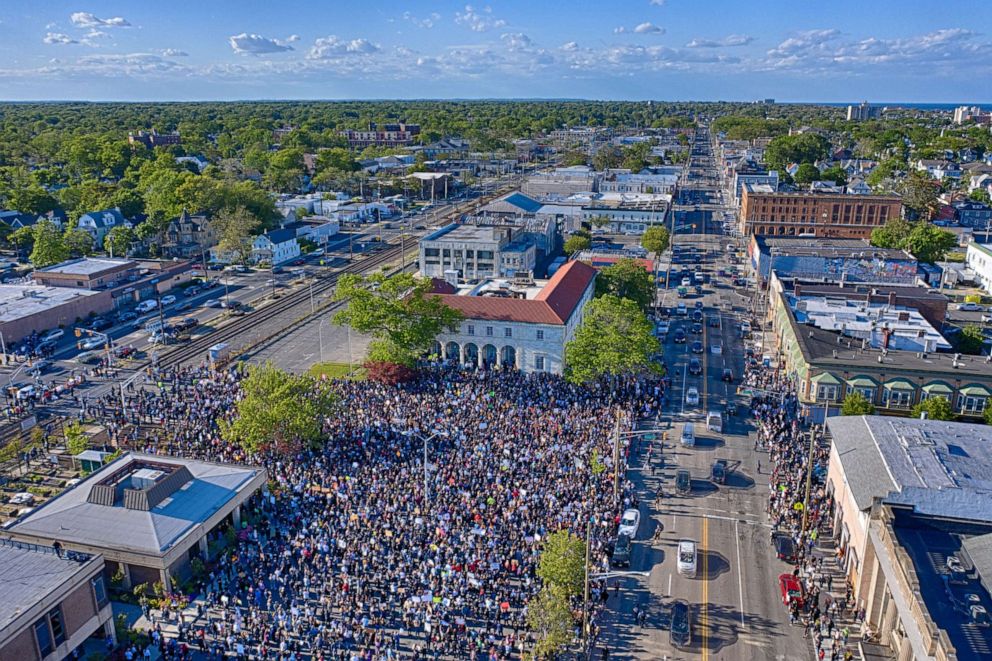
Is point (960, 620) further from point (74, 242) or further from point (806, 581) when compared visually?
Answer: point (74, 242)

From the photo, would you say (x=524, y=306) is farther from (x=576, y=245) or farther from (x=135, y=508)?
(x=576, y=245)

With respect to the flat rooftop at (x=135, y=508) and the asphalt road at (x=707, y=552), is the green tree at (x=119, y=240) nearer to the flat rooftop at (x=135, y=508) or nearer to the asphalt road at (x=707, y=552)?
the flat rooftop at (x=135, y=508)

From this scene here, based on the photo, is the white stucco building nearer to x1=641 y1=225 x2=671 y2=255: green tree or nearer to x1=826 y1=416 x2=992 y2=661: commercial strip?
x1=826 y1=416 x2=992 y2=661: commercial strip

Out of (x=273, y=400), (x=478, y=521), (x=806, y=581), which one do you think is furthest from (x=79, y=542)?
(x=806, y=581)

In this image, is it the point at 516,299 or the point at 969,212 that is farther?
the point at 969,212

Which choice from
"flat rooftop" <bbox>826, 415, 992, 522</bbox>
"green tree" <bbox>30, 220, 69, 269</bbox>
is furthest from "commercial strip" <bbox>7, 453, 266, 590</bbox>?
"green tree" <bbox>30, 220, 69, 269</bbox>

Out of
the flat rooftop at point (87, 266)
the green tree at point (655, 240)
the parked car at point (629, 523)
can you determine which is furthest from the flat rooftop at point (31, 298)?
the green tree at point (655, 240)
